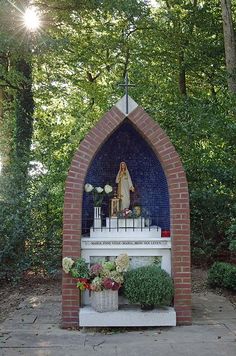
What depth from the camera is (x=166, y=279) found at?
237 inches

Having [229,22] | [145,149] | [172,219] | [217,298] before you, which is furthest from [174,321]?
[229,22]

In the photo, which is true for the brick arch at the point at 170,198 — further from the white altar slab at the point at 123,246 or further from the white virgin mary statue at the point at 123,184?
the white virgin mary statue at the point at 123,184

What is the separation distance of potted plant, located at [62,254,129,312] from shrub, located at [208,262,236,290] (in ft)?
9.96

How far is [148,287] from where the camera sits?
19.2 feet

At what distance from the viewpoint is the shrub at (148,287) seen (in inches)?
230

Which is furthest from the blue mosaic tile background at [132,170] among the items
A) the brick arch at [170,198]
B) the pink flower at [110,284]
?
the pink flower at [110,284]

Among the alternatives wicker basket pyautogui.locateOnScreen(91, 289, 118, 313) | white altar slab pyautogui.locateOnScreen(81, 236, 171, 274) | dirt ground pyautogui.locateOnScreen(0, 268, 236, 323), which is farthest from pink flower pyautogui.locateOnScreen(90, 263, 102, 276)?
dirt ground pyautogui.locateOnScreen(0, 268, 236, 323)

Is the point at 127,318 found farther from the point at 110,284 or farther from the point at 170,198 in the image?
the point at 170,198

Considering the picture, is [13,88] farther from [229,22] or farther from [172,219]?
[172,219]

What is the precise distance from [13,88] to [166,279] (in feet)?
30.4

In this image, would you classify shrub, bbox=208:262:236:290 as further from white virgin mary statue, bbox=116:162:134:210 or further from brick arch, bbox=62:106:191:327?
white virgin mary statue, bbox=116:162:134:210

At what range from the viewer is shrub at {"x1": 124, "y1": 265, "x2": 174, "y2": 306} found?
585 cm

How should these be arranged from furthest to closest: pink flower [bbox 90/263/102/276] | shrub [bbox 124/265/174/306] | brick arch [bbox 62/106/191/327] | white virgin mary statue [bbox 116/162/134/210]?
white virgin mary statue [bbox 116/162/134/210] < brick arch [bbox 62/106/191/327] < pink flower [bbox 90/263/102/276] < shrub [bbox 124/265/174/306]

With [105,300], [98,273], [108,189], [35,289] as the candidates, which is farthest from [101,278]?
[35,289]
